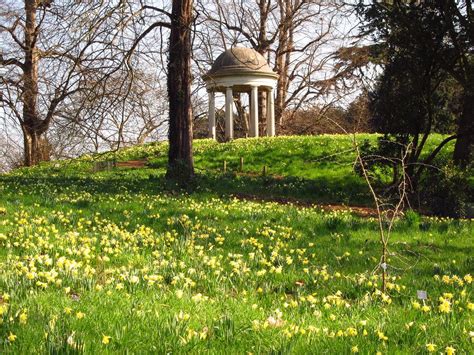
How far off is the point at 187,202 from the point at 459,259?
240 inches

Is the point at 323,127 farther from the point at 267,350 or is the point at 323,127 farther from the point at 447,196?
the point at 267,350

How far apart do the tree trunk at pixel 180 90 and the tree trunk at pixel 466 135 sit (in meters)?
8.42

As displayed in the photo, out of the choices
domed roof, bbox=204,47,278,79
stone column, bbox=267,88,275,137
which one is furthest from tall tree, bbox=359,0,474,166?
stone column, bbox=267,88,275,137

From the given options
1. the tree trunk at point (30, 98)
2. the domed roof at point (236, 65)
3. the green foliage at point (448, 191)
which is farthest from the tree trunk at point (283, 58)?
the green foliage at point (448, 191)

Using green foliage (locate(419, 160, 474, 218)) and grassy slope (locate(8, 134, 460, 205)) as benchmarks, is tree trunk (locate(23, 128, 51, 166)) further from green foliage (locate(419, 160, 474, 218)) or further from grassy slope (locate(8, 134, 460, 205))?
green foliage (locate(419, 160, 474, 218))

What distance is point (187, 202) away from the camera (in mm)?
11648

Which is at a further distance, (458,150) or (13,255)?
(458,150)

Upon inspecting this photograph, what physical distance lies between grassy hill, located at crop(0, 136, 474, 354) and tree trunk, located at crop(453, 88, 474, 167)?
6728mm

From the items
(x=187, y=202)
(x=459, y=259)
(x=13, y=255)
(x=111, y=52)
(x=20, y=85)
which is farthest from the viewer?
(x=20, y=85)

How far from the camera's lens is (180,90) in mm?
15320

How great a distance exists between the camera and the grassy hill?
10.4 feet

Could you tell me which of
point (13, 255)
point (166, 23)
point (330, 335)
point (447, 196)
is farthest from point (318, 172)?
point (330, 335)

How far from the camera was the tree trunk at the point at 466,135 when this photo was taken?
53.0ft

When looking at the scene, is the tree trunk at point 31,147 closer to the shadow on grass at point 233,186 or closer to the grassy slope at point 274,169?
the grassy slope at point 274,169
